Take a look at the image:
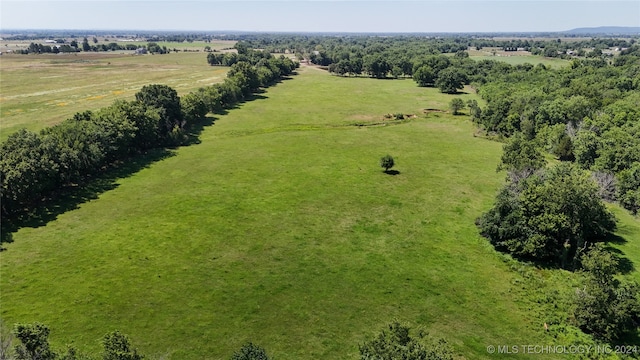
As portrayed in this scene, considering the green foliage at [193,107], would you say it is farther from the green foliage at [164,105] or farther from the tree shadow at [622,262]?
the tree shadow at [622,262]

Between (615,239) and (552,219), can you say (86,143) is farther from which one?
(615,239)

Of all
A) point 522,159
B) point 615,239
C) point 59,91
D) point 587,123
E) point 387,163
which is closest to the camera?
point 615,239

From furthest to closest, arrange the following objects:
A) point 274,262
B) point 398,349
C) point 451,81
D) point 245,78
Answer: point 451,81
point 245,78
point 274,262
point 398,349

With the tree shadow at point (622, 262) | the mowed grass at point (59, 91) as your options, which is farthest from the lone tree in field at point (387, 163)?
the mowed grass at point (59, 91)

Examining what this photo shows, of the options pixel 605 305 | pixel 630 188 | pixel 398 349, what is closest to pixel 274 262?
pixel 398 349

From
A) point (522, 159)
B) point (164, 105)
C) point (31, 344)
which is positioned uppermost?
point (164, 105)

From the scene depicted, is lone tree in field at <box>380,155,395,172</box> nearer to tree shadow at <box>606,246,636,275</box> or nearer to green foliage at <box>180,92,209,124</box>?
tree shadow at <box>606,246,636,275</box>

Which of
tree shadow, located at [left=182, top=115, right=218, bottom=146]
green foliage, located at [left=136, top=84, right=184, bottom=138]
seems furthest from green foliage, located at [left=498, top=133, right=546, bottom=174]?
green foliage, located at [left=136, top=84, right=184, bottom=138]

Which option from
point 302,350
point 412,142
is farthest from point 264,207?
point 412,142
